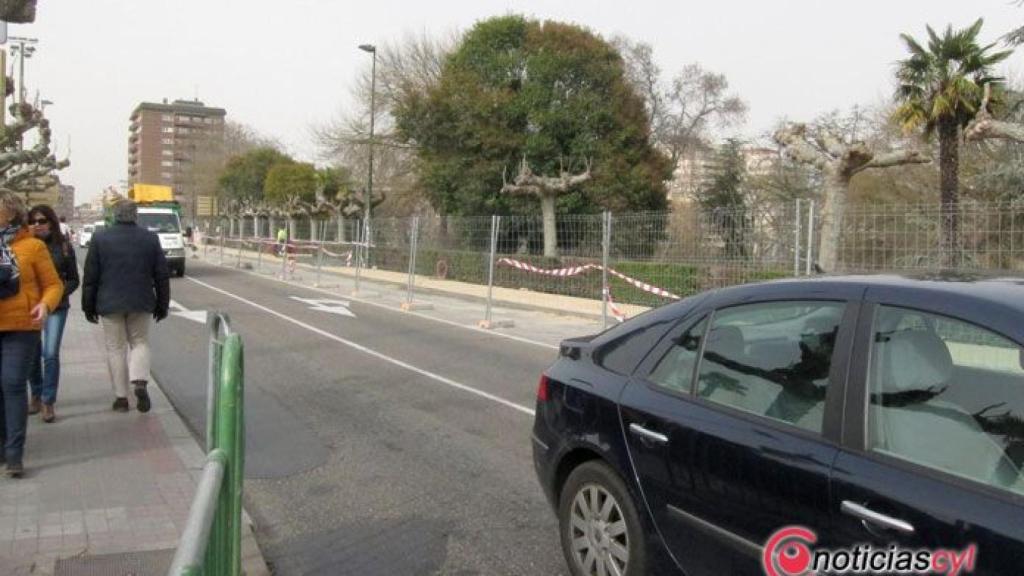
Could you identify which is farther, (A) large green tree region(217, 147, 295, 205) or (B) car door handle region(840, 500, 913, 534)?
(A) large green tree region(217, 147, 295, 205)

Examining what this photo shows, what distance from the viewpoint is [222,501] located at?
2484 mm

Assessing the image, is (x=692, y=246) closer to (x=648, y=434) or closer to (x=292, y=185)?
(x=648, y=434)

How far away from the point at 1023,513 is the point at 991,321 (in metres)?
0.57

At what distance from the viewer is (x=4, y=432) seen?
5.49 m

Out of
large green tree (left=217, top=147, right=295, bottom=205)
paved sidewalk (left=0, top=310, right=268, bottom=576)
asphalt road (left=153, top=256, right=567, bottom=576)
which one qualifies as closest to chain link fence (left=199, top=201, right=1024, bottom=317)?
asphalt road (left=153, top=256, right=567, bottom=576)

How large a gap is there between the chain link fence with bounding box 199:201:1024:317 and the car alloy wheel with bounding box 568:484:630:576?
8.62ft

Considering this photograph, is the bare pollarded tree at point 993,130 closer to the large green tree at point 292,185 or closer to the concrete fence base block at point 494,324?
the concrete fence base block at point 494,324

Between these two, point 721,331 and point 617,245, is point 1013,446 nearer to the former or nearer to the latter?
point 721,331

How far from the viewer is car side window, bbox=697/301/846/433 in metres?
2.94

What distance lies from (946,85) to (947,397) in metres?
15.9

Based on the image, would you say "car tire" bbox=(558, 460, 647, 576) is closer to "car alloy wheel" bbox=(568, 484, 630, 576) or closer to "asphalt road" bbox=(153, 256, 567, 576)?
"car alloy wheel" bbox=(568, 484, 630, 576)

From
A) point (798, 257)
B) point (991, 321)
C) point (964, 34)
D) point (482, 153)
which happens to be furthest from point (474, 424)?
point (482, 153)

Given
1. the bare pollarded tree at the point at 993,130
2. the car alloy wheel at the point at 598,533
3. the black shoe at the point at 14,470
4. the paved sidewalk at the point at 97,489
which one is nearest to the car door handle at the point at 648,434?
the car alloy wheel at the point at 598,533

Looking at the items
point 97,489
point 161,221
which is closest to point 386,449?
point 97,489
